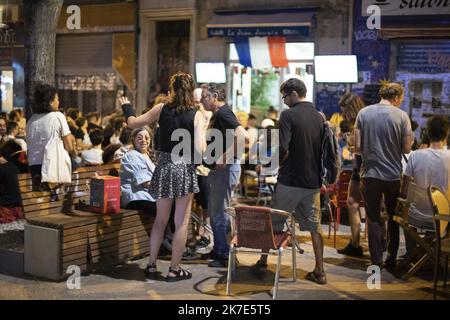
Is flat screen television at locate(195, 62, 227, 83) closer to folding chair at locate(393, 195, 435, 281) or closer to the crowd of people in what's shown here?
the crowd of people

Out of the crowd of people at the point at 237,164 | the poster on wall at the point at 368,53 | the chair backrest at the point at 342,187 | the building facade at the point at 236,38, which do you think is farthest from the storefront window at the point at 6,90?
the chair backrest at the point at 342,187

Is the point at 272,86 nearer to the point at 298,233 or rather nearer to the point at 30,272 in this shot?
the point at 298,233

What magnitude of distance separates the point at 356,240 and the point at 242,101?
25.7 feet

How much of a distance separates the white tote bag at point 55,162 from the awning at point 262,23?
7264 millimetres

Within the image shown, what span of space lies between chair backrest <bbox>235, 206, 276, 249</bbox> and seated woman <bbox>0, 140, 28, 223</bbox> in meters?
3.58

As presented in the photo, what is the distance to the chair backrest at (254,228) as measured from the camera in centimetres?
510

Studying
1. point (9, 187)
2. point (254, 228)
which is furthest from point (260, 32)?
point (254, 228)

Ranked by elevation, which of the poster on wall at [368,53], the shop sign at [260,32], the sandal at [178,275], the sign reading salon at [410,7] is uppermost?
the sign reading salon at [410,7]

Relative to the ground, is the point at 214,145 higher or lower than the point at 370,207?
higher

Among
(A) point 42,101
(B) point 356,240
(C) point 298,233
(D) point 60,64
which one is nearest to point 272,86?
(D) point 60,64

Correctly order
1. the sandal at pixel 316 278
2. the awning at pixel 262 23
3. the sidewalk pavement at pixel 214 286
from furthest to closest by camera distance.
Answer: the awning at pixel 262 23
the sandal at pixel 316 278
the sidewalk pavement at pixel 214 286

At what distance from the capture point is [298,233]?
809 centimetres

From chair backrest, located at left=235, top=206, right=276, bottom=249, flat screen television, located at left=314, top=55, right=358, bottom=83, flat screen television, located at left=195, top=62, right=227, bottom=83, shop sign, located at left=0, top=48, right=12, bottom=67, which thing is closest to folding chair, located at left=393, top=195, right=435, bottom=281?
chair backrest, located at left=235, top=206, right=276, bottom=249

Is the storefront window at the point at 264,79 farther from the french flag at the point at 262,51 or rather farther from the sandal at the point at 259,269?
the sandal at the point at 259,269
